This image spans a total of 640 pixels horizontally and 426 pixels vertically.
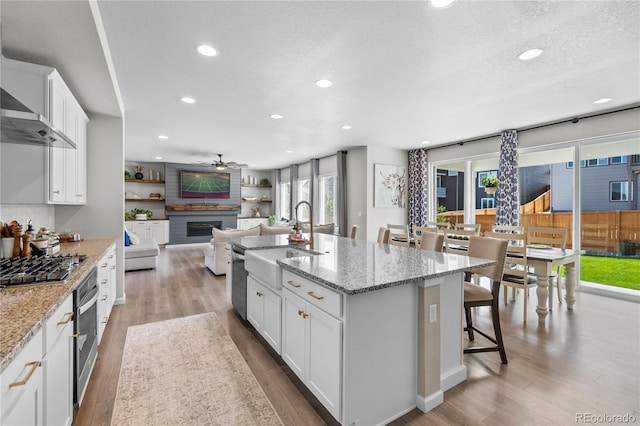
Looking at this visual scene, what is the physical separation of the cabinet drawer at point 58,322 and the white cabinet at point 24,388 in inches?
2.7

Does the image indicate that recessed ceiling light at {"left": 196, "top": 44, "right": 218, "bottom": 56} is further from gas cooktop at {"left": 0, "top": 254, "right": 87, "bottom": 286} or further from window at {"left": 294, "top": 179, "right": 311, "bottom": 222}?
window at {"left": 294, "top": 179, "right": 311, "bottom": 222}

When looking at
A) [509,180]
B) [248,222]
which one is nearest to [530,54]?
[509,180]

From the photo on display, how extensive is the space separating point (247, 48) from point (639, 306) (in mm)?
5434

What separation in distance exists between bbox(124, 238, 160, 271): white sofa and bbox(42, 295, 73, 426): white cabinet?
4444 millimetres

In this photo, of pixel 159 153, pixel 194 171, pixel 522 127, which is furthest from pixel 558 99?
pixel 194 171

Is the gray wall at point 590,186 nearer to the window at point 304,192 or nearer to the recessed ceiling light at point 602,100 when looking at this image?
the recessed ceiling light at point 602,100

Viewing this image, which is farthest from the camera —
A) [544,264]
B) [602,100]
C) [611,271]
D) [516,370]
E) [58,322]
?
[611,271]

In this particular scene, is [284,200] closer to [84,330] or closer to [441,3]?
[84,330]

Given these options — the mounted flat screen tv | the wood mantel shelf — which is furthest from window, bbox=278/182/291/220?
the mounted flat screen tv

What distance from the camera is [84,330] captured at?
71.6 inches

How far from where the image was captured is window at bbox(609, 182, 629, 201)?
419 cm

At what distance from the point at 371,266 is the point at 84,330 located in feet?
6.13

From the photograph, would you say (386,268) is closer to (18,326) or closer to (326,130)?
(18,326)

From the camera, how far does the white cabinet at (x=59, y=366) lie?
1212mm
